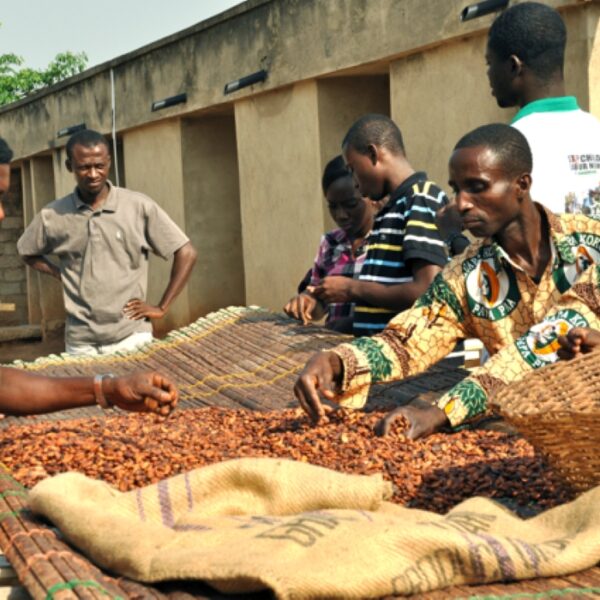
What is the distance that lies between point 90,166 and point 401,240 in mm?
2288

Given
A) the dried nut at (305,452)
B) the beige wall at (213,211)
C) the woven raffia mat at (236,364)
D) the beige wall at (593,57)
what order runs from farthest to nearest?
the beige wall at (213,211) < the beige wall at (593,57) < the woven raffia mat at (236,364) < the dried nut at (305,452)

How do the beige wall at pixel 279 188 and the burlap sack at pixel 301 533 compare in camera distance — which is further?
the beige wall at pixel 279 188

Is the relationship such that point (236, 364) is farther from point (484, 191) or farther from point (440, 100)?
point (440, 100)

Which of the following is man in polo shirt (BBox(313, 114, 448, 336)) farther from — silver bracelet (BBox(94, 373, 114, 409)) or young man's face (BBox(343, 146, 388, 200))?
silver bracelet (BBox(94, 373, 114, 409))

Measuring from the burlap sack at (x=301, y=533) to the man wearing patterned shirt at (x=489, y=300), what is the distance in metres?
0.92

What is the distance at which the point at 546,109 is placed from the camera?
3984 millimetres

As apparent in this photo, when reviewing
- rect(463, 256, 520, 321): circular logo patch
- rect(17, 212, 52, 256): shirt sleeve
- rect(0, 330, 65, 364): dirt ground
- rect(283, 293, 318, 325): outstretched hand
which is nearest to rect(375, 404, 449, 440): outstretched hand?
rect(463, 256, 520, 321): circular logo patch

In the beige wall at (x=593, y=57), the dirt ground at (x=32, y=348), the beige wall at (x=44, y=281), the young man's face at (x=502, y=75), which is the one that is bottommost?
the dirt ground at (x=32, y=348)

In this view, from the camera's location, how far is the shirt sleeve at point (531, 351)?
10.9 ft

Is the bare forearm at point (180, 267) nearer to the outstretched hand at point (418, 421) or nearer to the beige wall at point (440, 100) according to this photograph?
the beige wall at point (440, 100)

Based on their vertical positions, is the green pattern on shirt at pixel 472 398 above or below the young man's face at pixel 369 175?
below

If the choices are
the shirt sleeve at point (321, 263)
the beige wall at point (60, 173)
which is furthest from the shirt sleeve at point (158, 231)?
the beige wall at point (60, 173)

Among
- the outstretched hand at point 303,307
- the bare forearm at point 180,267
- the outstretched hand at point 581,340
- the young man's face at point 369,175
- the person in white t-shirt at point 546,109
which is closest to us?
the outstretched hand at point 581,340

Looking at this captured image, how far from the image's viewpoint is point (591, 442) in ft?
8.19
